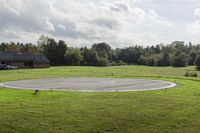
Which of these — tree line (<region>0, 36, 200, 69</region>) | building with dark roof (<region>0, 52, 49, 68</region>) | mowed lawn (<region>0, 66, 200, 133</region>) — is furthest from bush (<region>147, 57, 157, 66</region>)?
mowed lawn (<region>0, 66, 200, 133</region>)

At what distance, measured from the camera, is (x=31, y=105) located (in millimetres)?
17562

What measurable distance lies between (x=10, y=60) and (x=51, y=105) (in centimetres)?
7049

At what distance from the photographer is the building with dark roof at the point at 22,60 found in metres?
85.2

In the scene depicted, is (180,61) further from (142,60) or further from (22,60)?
(22,60)

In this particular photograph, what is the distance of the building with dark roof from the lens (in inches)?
3356

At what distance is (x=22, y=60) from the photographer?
88562 mm

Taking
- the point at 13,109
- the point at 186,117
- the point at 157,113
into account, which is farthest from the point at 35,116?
the point at 186,117

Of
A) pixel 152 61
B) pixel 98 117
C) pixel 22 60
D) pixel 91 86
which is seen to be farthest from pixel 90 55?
pixel 98 117

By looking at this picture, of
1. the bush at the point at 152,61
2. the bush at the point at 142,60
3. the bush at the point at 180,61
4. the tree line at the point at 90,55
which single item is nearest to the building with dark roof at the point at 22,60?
the tree line at the point at 90,55

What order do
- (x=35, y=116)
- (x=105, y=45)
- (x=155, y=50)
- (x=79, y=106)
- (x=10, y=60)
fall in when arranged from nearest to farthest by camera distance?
(x=35, y=116) < (x=79, y=106) < (x=10, y=60) < (x=155, y=50) < (x=105, y=45)

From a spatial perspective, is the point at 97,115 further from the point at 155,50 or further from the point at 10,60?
the point at 155,50

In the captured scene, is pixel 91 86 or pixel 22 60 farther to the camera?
pixel 22 60

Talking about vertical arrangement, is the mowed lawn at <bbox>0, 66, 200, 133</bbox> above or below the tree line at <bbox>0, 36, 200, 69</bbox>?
below

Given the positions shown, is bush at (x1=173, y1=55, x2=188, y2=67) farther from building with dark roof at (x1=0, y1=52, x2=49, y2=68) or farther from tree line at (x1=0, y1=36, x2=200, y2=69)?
building with dark roof at (x1=0, y1=52, x2=49, y2=68)
